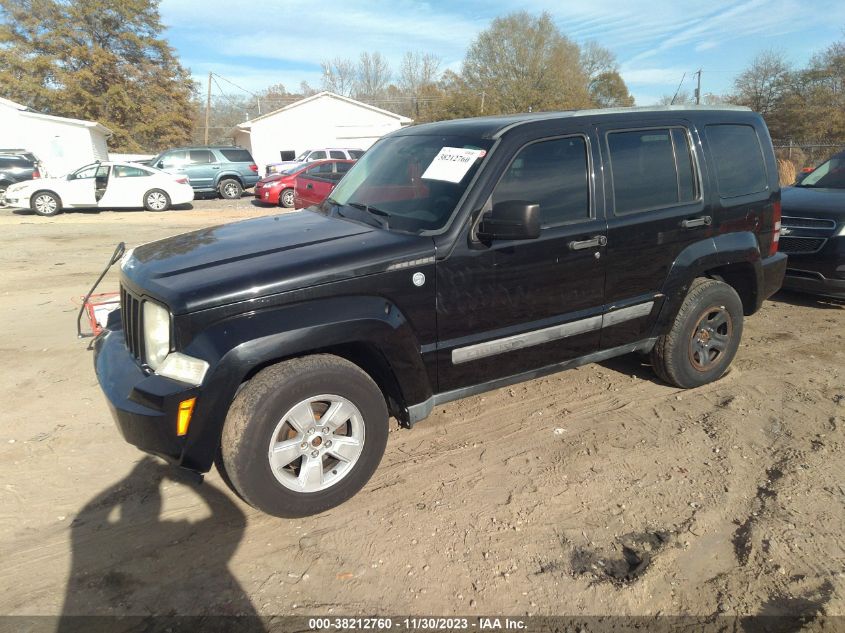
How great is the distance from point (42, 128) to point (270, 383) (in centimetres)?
3392

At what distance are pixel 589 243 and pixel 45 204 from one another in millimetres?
16819

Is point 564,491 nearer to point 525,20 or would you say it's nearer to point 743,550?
point 743,550

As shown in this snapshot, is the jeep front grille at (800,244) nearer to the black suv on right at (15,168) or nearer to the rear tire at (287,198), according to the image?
the rear tire at (287,198)

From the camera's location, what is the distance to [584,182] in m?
3.56

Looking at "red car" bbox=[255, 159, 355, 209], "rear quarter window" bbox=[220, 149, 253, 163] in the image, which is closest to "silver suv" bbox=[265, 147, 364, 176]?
"rear quarter window" bbox=[220, 149, 253, 163]

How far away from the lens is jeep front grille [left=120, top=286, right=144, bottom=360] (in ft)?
9.45

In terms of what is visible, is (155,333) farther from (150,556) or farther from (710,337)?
(710,337)

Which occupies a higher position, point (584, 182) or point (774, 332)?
point (584, 182)

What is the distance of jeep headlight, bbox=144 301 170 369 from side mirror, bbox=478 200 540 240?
1730 millimetres

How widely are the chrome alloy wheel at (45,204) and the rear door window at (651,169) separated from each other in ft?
54.7

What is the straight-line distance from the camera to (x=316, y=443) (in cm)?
294

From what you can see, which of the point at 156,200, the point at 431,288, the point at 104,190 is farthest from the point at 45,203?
the point at 431,288

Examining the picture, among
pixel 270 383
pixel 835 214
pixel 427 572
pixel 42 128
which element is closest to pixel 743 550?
pixel 427 572

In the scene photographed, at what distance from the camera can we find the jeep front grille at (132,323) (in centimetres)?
288
